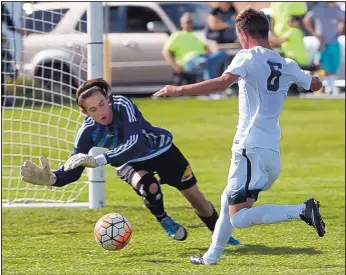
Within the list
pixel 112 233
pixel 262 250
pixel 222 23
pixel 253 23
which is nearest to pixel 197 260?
pixel 112 233

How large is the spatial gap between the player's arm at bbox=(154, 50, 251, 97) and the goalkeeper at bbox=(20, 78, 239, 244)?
3.31ft

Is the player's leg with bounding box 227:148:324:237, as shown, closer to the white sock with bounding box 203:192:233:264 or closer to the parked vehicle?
the white sock with bounding box 203:192:233:264

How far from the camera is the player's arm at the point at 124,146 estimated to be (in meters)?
7.57

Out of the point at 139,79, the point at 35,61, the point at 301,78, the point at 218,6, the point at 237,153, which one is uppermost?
the point at 301,78

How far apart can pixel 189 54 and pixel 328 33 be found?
333 cm

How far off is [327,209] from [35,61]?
12.3 ft

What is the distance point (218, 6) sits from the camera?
23.5m

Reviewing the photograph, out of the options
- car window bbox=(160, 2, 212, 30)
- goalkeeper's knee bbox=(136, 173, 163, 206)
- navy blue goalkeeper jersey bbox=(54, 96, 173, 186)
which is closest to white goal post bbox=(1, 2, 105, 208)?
goalkeeper's knee bbox=(136, 173, 163, 206)

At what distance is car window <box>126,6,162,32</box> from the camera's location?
80.8 feet

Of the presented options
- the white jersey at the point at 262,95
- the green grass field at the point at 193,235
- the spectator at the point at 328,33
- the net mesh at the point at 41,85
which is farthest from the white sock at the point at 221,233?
the spectator at the point at 328,33

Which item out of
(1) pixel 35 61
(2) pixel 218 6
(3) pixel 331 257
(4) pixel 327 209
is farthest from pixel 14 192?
(2) pixel 218 6

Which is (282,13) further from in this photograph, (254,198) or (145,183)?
(254,198)

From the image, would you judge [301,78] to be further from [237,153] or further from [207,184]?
[207,184]

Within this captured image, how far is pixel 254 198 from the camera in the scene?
24.2 ft
